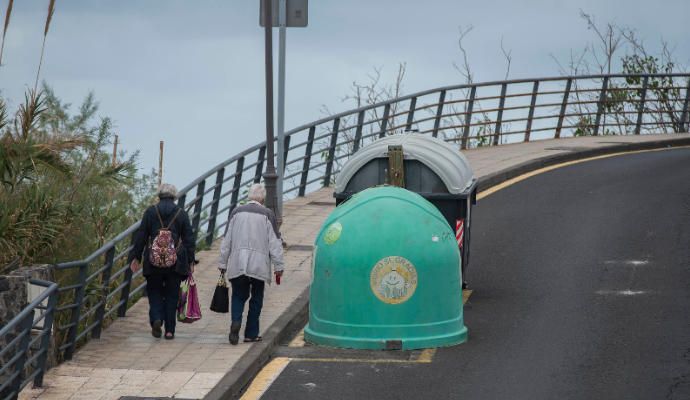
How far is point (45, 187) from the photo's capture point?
47.1 ft

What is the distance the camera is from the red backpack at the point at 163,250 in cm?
1255

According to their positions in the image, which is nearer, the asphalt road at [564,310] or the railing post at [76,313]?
the asphalt road at [564,310]

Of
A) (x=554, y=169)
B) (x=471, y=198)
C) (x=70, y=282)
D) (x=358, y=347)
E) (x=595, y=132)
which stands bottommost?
(x=358, y=347)

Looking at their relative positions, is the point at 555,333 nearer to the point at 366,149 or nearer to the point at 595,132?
the point at 366,149

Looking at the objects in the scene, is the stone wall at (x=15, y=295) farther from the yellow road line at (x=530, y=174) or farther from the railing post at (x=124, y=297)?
the yellow road line at (x=530, y=174)

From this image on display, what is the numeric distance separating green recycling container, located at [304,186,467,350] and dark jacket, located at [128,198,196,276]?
1.35m

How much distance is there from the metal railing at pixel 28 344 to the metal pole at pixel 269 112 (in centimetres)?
561

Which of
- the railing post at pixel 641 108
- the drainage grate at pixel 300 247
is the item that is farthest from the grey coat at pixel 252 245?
the railing post at pixel 641 108

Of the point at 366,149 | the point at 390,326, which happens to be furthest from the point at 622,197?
the point at 390,326

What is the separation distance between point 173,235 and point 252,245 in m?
0.97

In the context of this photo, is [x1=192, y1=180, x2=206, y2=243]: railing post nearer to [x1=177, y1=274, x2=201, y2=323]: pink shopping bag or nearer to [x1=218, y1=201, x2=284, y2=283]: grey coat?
[x1=177, y1=274, x2=201, y2=323]: pink shopping bag

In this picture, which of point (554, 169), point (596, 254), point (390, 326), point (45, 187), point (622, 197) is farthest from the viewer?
point (554, 169)

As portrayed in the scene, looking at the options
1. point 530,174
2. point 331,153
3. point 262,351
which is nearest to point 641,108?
point 530,174

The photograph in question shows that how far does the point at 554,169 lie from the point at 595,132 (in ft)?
27.4
